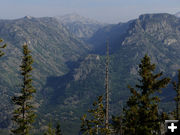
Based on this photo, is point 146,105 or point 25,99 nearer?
point 146,105

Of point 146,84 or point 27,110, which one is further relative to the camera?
point 27,110

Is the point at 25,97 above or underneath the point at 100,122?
above

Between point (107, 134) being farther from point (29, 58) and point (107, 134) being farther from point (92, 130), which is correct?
point (29, 58)

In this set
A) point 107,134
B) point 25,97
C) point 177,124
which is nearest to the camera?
point 177,124

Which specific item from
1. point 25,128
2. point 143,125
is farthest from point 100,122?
point 25,128

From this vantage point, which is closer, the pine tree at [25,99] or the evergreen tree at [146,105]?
the evergreen tree at [146,105]

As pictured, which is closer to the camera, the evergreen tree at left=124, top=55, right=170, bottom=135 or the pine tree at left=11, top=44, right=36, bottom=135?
the evergreen tree at left=124, top=55, right=170, bottom=135

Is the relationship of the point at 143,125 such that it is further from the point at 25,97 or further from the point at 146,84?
the point at 25,97

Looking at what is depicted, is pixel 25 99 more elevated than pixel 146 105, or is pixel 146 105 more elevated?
pixel 25 99

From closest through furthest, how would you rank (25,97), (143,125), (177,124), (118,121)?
(177,124) < (143,125) < (25,97) < (118,121)

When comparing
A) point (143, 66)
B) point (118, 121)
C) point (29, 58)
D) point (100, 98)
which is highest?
point (29, 58)

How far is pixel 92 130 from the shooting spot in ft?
141

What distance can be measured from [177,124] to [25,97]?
32.4m

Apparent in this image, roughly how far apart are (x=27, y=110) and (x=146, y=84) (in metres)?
22.6
